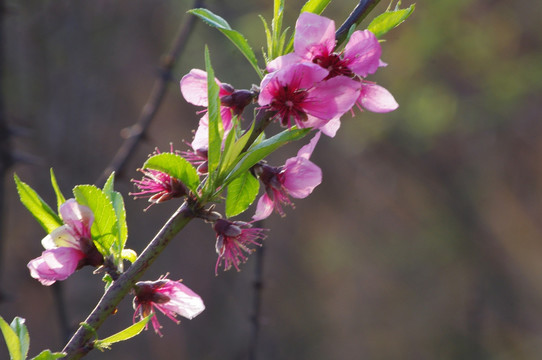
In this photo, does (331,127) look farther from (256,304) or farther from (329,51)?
(256,304)

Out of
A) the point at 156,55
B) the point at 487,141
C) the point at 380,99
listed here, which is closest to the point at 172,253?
the point at 156,55

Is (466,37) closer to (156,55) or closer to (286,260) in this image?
(286,260)

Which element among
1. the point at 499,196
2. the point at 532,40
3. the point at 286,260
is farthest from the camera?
the point at 286,260

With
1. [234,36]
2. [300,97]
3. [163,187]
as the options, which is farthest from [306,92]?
[163,187]

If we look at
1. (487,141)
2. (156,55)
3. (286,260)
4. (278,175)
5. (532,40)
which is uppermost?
(278,175)

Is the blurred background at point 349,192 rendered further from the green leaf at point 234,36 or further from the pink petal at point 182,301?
the pink petal at point 182,301

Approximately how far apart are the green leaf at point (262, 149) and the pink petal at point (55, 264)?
192mm

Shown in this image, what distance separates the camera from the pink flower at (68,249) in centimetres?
70

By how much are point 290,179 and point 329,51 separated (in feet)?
0.54

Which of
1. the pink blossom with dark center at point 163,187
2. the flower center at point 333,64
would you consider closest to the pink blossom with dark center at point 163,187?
the pink blossom with dark center at point 163,187

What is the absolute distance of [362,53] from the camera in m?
0.72

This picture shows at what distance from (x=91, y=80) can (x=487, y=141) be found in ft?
10.8

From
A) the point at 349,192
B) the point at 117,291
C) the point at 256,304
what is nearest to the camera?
the point at 117,291

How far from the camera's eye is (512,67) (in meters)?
4.36
